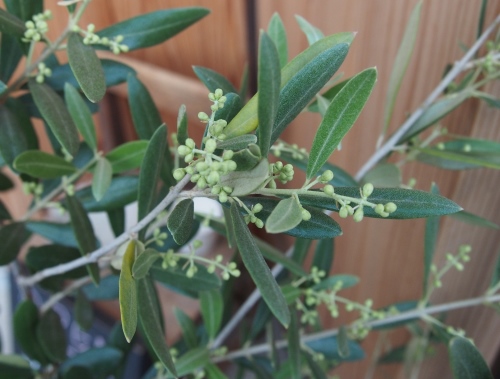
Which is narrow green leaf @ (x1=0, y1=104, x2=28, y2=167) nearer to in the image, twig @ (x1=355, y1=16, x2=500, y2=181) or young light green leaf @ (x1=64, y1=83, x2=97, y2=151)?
young light green leaf @ (x1=64, y1=83, x2=97, y2=151)

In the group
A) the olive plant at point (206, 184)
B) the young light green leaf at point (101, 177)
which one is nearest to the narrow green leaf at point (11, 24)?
the olive plant at point (206, 184)

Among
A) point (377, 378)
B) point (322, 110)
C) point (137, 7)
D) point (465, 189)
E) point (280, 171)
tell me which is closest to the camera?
point (280, 171)

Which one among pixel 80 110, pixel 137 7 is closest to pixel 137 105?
pixel 80 110

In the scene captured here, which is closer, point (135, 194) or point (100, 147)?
point (135, 194)

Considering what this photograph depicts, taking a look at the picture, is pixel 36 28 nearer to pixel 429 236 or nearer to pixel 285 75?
pixel 285 75

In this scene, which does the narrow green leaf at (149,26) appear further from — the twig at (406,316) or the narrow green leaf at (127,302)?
the twig at (406,316)

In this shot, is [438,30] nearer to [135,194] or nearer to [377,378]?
[135,194]

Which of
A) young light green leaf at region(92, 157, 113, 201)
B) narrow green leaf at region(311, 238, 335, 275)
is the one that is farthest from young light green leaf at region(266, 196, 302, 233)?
narrow green leaf at region(311, 238, 335, 275)
